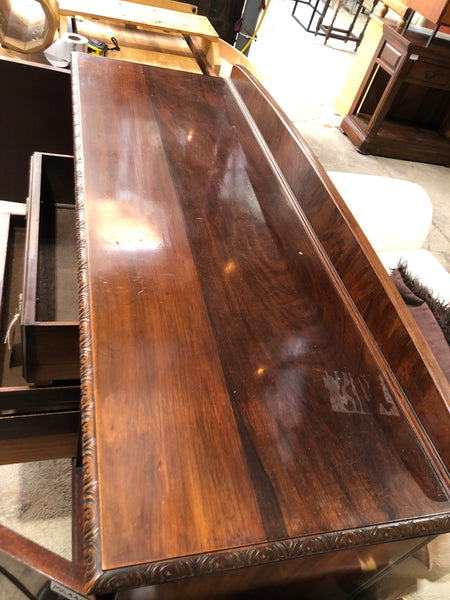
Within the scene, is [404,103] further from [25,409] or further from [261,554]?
[261,554]

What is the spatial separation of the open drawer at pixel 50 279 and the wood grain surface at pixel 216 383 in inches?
7.2

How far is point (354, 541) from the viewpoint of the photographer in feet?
1.49

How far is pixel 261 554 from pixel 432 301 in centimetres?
73

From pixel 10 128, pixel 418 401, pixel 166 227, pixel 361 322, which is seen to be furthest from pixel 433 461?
pixel 10 128

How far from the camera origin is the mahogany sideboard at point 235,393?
431 millimetres

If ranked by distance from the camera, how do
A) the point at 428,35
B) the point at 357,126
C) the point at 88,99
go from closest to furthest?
the point at 88,99 < the point at 428,35 < the point at 357,126

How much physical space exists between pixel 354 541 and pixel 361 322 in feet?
1.11

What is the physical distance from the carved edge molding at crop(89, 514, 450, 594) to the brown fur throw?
1.64 ft

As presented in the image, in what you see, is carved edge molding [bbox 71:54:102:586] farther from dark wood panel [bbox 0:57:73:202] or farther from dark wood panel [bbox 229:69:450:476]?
dark wood panel [bbox 0:57:73:202]

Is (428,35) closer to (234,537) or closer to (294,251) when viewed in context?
(294,251)

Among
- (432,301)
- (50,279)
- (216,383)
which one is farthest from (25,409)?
(432,301)

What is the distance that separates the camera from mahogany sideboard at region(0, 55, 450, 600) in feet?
1.41

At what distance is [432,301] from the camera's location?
0.95 meters

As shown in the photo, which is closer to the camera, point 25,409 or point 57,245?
point 25,409
